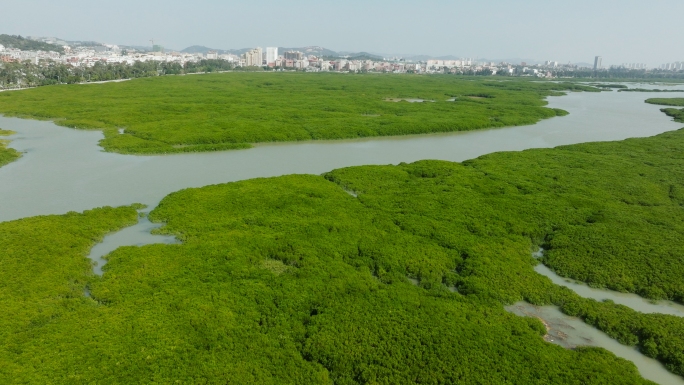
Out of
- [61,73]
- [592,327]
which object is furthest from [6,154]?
[61,73]

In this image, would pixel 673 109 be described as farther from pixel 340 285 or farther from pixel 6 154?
pixel 6 154

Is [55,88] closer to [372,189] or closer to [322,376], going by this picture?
[372,189]

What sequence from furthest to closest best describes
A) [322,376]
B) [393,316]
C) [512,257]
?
[512,257], [393,316], [322,376]

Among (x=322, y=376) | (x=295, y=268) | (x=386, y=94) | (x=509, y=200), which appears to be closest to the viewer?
(x=322, y=376)

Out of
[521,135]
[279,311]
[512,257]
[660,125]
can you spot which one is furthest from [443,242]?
[660,125]

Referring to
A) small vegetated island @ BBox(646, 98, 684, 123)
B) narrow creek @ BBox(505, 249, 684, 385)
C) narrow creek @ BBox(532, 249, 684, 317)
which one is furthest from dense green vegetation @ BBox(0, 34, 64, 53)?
narrow creek @ BBox(505, 249, 684, 385)

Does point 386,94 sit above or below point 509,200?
above
